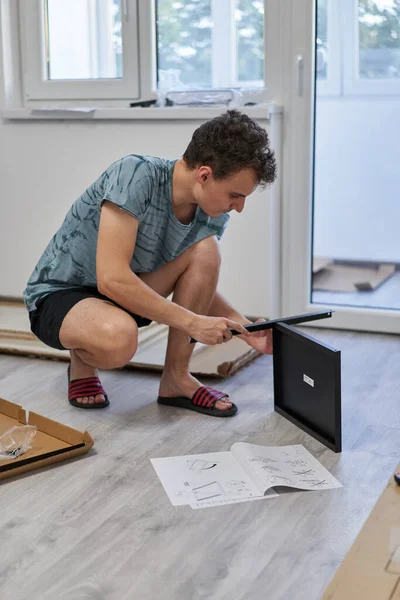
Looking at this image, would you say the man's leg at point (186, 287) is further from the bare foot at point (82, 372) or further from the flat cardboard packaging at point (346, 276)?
the flat cardboard packaging at point (346, 276)

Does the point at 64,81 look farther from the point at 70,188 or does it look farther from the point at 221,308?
the point at 221,308

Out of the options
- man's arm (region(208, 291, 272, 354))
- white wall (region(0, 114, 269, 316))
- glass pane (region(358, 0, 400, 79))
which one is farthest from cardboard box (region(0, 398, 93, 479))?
glass pane (region(358, 0, 400, 79))

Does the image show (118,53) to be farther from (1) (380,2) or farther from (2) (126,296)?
(2) (126,296)

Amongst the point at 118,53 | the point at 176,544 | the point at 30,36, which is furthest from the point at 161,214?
the point at 30,36

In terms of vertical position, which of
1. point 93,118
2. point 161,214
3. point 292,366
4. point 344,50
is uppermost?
point 344,50

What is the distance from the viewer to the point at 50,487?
1.84 m

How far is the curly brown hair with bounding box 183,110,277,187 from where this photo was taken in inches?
77.5

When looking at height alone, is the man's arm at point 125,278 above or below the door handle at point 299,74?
below

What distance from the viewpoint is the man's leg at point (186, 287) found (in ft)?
7.43

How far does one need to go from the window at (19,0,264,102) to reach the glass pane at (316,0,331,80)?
0.72 ft

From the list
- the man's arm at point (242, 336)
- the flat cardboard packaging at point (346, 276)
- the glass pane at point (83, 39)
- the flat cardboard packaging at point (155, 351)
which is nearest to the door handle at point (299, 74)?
the flat cardboard packaging at point (346, 276)

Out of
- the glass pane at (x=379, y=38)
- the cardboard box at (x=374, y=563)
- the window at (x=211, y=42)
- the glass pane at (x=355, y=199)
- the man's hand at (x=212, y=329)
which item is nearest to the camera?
the cardboard box at (x=374, y=563)

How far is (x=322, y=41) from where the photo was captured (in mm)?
3018

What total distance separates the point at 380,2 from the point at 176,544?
2.11 m
